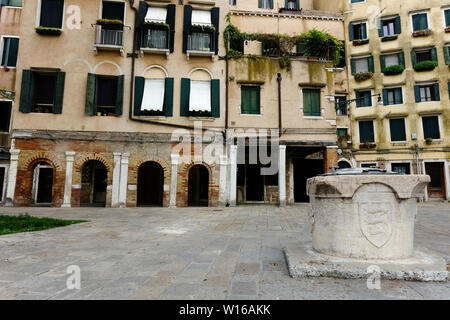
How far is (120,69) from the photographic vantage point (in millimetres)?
14328

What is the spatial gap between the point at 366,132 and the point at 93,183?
1993 centimetres

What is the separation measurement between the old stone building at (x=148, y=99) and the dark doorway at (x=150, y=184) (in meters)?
2.16

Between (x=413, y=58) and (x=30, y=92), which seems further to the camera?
(x=413, y=58)

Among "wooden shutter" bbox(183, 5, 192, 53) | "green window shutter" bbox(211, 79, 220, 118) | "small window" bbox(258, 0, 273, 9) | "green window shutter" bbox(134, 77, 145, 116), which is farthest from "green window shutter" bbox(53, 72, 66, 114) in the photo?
"small window" bbox(258, 0, 273, 9)

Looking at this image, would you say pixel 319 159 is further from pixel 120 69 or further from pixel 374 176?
pixel 374 176

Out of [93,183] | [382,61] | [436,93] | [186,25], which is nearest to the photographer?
[186,25]

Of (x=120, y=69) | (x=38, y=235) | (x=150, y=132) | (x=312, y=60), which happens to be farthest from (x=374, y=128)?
(x=38, y=235)

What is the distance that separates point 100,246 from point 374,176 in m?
4.56

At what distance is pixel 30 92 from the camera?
13719 mm

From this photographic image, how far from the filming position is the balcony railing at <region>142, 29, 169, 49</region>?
14.3 meters

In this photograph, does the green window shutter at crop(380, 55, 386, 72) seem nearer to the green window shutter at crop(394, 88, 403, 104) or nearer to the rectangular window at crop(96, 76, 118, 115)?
the green window shutter at crop(394, 88, 403, 104)

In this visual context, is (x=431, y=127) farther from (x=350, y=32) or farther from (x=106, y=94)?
(x=106, y=94)

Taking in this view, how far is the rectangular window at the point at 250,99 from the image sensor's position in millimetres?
14859

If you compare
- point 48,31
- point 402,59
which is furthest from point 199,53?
point 402,59
